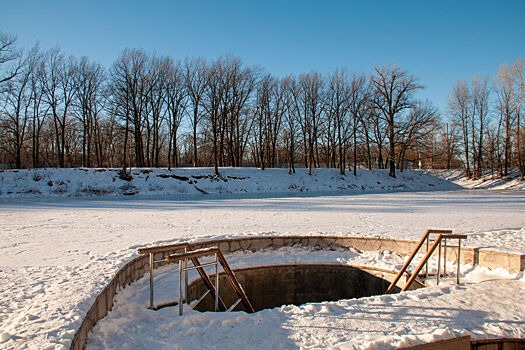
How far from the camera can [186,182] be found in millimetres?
27641

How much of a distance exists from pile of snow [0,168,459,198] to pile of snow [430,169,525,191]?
3961mm

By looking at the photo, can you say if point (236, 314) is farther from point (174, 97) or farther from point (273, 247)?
point (174, 97)

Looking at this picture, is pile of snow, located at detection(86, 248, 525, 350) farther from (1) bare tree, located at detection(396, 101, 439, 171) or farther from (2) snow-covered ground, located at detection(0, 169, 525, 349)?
(1) bare tree, located at detection(396, 101, 439, 171)

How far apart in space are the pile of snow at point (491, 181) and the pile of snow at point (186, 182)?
13.0 feet

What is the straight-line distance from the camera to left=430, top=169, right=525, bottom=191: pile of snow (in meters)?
34.1

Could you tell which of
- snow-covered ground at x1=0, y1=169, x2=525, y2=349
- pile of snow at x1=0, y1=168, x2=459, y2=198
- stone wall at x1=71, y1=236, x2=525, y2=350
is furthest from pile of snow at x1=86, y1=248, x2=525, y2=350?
pile of snow at x1=0, y1=168, x2=459, y2=198

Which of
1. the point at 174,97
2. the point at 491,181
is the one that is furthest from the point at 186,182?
the point at 491,181

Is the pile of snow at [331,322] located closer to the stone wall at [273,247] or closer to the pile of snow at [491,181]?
the stone wall at [273,247]

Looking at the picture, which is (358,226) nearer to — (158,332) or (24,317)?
(158,332)

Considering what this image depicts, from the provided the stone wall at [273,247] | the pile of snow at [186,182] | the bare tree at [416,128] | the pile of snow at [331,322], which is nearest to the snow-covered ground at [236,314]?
the pile of snow at [331,322]

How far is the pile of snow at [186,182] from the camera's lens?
23.8 meters

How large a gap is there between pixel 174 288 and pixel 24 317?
87.1 inches

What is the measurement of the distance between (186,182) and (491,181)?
1221 inches

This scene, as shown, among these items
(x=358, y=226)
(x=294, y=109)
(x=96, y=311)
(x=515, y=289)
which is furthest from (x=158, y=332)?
(x=294, y=109)
